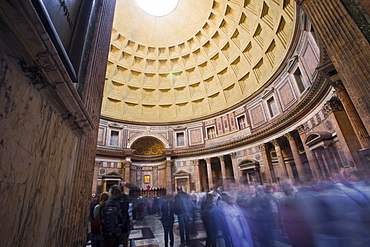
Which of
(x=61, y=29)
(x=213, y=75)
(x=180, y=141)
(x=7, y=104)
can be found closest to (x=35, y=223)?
(x=7, y=104)

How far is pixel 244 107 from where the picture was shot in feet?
56.9

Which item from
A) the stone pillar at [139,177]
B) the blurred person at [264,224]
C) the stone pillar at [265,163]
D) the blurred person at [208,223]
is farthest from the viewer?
the stone pillar at [139,177]

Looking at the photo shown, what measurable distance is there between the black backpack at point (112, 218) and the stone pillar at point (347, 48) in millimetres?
5767

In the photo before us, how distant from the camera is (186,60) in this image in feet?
72.1

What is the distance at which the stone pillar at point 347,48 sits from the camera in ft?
12.9

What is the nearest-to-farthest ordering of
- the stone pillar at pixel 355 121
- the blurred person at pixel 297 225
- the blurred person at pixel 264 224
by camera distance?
1. the blurred person at pixel 297 225
2. the blurred person at pixel 264 224
3. the stone pillar at pixel 355 121

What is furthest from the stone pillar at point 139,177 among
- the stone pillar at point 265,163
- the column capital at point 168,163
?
the stone pillar at point 265,163

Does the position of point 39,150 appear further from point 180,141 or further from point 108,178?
point 180,141

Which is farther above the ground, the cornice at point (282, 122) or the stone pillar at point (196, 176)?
the cornice at point (282, 122)

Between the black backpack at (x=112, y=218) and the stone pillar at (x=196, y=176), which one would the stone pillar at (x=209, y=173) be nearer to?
the stone pillar at (x=196, y=176)

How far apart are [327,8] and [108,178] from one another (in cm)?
1844

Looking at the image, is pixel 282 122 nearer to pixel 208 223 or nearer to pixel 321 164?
pixel 321 164

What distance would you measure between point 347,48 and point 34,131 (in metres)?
6.33

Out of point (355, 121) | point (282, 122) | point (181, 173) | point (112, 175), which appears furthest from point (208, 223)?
point (112, 175)
